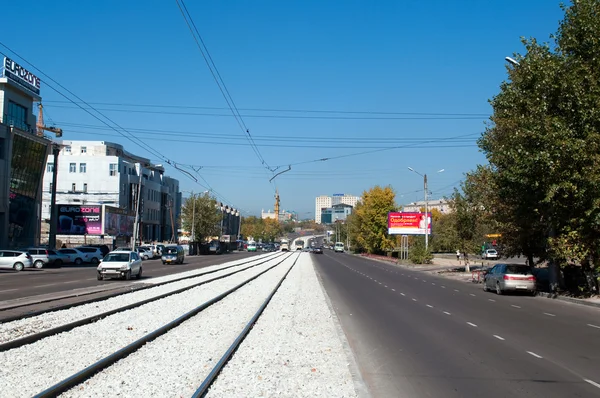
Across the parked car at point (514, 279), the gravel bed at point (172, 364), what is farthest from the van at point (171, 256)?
the gravel bed at point (172, 364)

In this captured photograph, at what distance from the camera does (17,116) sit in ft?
189

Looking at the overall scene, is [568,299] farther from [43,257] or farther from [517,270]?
[43,257]

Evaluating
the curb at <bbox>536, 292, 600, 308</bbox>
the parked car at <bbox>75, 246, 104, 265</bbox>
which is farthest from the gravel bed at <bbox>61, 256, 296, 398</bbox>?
the parked car at <bbox>75, 246, 104, 265</bbox>

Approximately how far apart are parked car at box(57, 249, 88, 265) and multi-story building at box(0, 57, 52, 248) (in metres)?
5.87

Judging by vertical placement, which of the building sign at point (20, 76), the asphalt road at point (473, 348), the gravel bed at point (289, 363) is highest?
the building sign at point (20, 76)

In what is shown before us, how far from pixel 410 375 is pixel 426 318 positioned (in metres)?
7.66

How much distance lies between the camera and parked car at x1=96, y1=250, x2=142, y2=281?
100 feet

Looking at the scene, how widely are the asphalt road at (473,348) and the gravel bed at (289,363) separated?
1.62 feet

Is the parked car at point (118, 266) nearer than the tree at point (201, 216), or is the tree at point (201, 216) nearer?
the parked car at point (118, 266)

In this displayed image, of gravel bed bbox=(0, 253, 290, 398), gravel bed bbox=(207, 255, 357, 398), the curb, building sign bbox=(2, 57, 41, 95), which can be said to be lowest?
the curb

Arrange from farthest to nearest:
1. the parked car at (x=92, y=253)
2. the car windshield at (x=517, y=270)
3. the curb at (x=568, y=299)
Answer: the parked car at (x=92, y=253)
the car windshield at (x=517, y=270)
the curb at (x=568, y=299)

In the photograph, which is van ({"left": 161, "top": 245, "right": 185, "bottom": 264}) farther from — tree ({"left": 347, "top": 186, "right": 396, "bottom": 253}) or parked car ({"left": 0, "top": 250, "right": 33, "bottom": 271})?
tree ({"left": 347, "top": 186, "right": 396, "bottom": 253})

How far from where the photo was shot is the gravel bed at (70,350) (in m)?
7.96

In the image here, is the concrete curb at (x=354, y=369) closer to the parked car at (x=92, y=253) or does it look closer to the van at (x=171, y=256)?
the van at (x=171, y=256)
